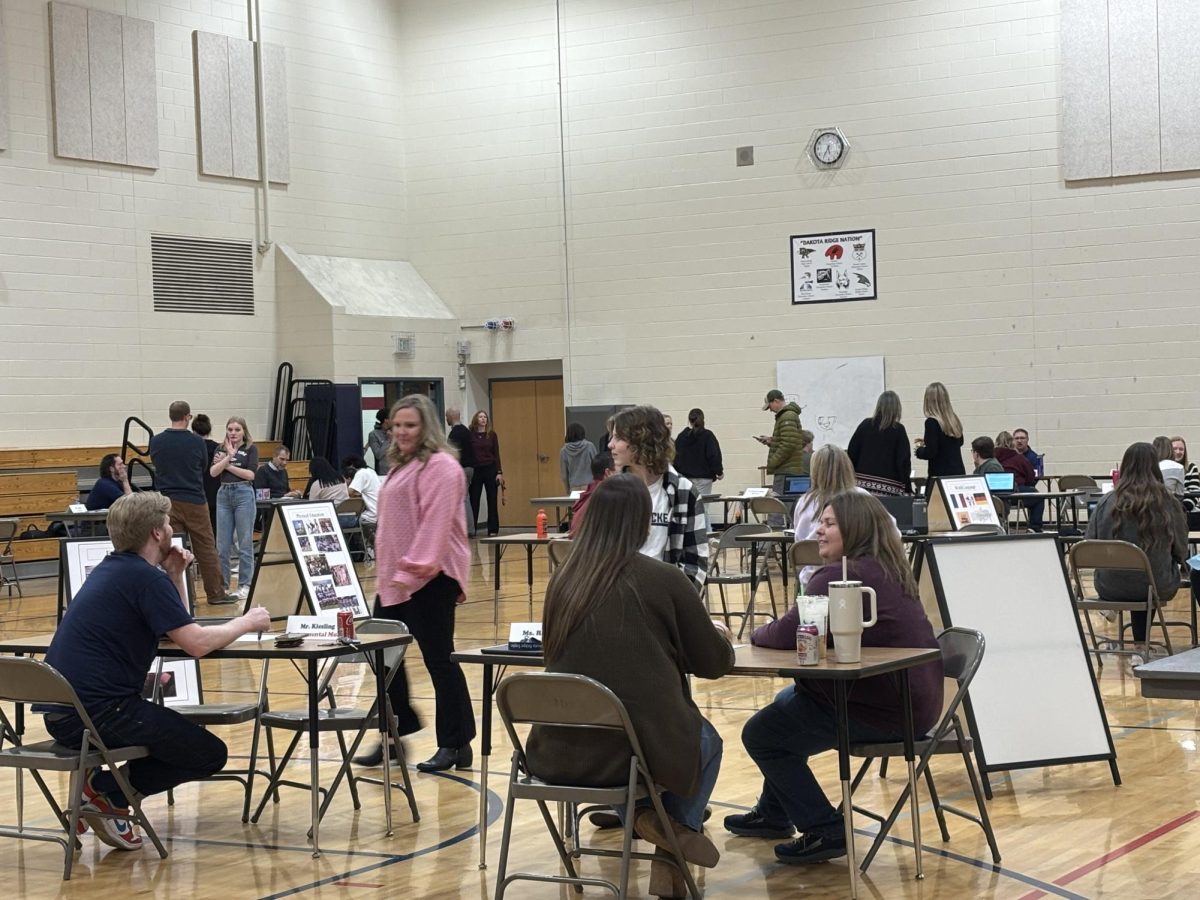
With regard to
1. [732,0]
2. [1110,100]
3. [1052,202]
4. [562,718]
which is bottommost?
[562,718]

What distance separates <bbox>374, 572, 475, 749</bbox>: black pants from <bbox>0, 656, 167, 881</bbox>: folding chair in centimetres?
127

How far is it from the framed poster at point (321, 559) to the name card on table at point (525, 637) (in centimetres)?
183

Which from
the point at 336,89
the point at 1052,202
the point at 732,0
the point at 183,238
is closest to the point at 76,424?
the point at 183,238

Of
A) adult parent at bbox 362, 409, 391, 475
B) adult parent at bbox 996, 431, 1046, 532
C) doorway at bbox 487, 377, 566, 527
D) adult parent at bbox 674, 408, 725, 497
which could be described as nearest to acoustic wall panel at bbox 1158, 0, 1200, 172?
adult parent at bbox 996, 431, 1046, 532

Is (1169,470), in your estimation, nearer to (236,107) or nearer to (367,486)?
(367,486)

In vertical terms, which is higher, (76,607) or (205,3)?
(205,3)

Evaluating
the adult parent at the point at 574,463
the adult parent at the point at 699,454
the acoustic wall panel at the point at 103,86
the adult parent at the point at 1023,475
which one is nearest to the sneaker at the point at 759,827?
the adult parent at the point at 1023,475

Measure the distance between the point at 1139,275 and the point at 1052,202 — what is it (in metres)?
1.14

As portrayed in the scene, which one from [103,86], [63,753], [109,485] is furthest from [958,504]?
[103,86]

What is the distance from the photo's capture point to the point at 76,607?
15.2 feet

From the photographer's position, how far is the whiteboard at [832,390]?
16.0 meters

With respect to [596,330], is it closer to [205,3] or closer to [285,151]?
[285,151]

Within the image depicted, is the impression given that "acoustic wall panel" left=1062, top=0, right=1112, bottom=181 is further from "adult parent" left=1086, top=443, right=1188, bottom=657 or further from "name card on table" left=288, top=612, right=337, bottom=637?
"name card on table" left=288, top=612, right=337, bottom=637

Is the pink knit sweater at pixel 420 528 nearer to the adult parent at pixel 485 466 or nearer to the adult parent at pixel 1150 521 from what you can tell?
the adult parent at pixel 1150 521
